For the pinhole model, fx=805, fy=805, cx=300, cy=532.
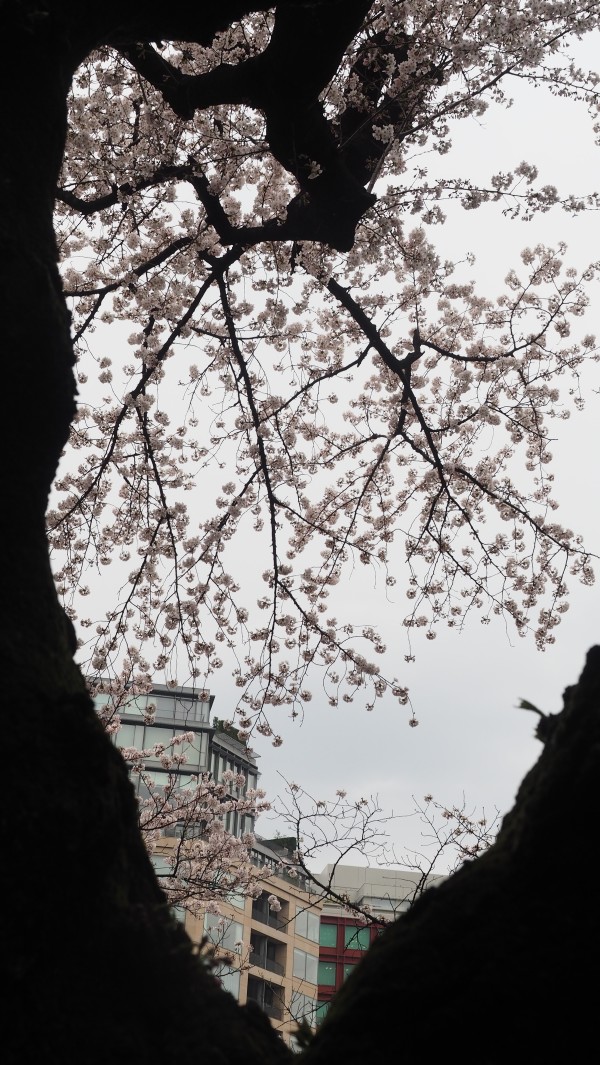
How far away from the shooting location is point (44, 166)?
232 cm

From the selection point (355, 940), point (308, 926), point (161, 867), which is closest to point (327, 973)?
point (308, 926)

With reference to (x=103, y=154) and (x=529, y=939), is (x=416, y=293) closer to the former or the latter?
(x=103, y=154)

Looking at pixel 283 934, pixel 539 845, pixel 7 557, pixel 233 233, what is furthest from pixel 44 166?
pixel 283 934

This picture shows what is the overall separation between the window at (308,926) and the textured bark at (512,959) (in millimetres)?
35711

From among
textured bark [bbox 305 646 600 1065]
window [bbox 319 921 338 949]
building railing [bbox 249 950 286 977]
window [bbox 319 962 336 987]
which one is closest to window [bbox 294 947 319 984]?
building railing [bbox 249 950 286 977]

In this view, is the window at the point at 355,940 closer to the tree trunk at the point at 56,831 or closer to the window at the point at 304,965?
the tree trunk at the point at 56,831

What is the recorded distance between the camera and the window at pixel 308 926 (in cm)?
3419

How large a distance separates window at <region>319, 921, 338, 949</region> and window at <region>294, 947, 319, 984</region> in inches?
172

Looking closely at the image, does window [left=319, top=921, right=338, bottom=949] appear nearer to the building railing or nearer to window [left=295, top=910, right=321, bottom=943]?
window [left=295, top=910, right=321, bottom=943]

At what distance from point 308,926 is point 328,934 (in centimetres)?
519

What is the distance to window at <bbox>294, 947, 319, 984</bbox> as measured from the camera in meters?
32.9

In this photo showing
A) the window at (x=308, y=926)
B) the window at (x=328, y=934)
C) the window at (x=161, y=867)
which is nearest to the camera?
the window at (x=161, y=867)

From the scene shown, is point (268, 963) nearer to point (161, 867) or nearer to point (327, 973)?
point (327, 973)

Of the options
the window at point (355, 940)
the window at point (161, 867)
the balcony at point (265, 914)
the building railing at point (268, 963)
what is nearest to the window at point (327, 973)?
the window at point (355, 940)
